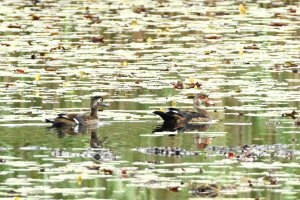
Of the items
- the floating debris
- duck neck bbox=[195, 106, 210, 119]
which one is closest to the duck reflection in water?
the floating debris

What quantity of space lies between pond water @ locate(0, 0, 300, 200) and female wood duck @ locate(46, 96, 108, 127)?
7.4 inches

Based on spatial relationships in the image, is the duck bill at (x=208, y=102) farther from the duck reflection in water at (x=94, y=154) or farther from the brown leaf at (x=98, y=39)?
the brown leaf at (x=98, y=39)

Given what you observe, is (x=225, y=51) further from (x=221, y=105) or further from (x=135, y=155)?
(x=135, y=155)

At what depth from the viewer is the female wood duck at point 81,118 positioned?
1543 centimetres

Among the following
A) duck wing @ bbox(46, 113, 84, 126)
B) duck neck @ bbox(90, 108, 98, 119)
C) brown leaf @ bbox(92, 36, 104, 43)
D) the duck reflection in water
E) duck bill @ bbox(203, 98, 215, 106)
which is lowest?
the duck reflection in water

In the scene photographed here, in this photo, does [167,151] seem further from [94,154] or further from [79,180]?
[79,180]

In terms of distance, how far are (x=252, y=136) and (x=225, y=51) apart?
856 centimetres

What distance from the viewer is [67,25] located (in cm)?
2750

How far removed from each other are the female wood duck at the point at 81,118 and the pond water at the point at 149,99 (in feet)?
0.61

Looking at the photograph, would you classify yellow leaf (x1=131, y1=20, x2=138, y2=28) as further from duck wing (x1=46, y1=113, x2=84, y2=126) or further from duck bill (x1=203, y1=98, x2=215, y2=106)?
duck wing (x1=46, y1=113, x2=84, y2=126)

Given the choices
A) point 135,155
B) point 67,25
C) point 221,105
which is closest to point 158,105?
point 221,105

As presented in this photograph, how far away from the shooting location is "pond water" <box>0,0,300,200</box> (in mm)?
11773

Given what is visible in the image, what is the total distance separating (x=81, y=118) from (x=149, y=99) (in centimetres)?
170

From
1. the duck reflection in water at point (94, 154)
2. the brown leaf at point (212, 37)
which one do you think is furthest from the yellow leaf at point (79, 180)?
the brown leaf at point (212, 37)
